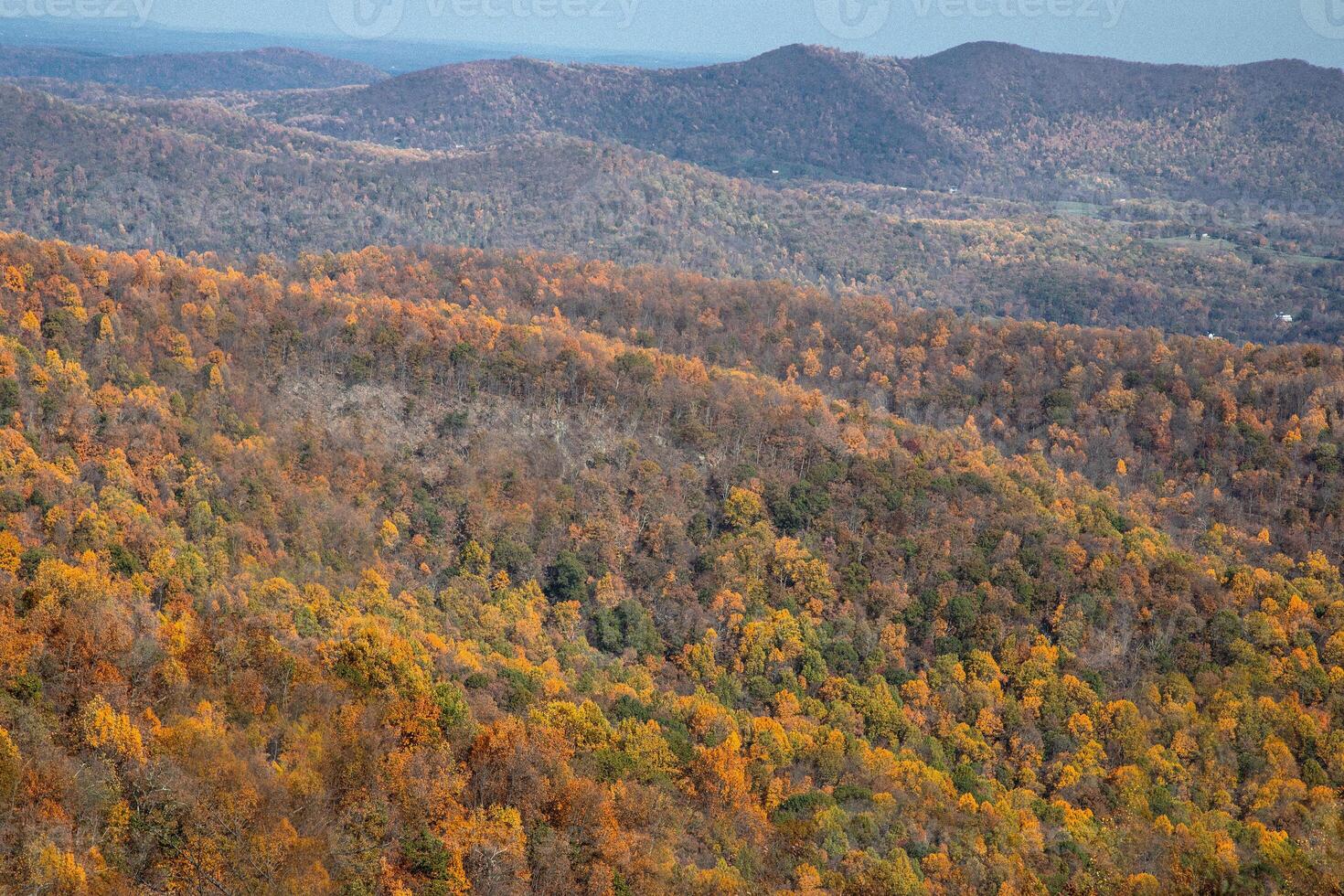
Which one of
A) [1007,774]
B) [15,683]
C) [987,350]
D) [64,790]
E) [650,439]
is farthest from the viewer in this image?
[987,350]

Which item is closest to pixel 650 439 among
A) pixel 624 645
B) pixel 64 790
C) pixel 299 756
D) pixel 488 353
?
pixel 488 353

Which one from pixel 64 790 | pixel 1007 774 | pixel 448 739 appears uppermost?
pixel 64 790

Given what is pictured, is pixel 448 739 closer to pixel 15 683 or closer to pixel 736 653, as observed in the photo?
pixel 15 683

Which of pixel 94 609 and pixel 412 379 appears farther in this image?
pixel 412 379

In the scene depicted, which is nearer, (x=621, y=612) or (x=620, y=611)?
(x=621, y=612)

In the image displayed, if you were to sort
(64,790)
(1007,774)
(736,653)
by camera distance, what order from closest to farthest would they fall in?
(64,790)
(1007,774)
(736,653)

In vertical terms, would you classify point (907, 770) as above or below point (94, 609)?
below

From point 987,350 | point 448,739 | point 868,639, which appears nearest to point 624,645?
point 868,639
